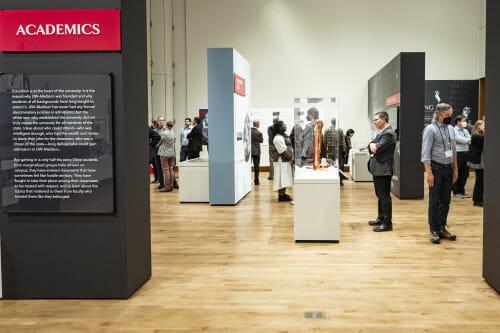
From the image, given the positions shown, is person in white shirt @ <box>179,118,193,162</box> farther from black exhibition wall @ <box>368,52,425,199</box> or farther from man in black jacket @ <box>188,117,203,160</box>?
black exhibition wall @ <box>368,52,425,199</box>

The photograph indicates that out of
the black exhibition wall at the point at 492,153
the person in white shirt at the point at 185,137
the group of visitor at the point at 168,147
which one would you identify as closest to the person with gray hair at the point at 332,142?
the black exhibition wall at the point at 492,153

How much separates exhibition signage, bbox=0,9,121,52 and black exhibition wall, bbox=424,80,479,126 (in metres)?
13.0

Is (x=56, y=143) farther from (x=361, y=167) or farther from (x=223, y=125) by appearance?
(x=361, y=167)

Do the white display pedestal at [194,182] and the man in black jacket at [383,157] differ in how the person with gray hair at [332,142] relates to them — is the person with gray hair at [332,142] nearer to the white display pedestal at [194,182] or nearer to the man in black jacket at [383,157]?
the man in black jacket at [383,157]

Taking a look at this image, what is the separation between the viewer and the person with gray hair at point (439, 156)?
5.56 m

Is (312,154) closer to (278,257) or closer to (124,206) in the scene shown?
(278,257)

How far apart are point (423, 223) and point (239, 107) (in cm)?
431

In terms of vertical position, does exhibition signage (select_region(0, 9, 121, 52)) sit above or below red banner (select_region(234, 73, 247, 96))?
below

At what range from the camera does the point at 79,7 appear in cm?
367

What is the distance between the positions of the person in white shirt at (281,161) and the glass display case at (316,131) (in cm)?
93

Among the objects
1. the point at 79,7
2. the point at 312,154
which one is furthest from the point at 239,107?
the point at 79,7

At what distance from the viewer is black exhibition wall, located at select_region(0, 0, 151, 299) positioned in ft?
12.2

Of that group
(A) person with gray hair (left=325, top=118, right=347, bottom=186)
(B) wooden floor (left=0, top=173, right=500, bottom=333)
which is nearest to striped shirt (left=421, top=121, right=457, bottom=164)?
(B) wooden floor (left=0, top=173, right=500, bottom=333)

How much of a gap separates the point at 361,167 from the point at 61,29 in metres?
10.3
